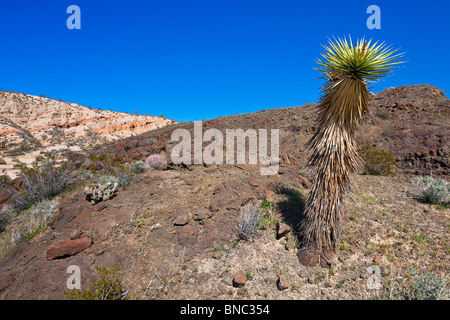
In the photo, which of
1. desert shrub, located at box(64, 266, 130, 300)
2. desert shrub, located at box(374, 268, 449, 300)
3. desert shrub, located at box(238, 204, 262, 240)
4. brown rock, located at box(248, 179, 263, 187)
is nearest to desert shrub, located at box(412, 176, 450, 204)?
desert shrub, located at box(374, 268, 449, 300)

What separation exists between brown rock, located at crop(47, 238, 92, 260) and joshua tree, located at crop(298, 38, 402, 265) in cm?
449

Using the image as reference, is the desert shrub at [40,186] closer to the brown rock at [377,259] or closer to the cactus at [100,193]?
the cactus at [100,193]

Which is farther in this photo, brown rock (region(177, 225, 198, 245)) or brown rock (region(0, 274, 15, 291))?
brown rock (region(177, 225, 198, 245))

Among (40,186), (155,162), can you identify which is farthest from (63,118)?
(155,162)

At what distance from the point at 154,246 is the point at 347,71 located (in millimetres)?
5088

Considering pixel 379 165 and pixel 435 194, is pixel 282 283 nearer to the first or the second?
pixel 435 194

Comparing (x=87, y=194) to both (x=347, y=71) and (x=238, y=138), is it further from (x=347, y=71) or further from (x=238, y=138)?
(x=238, y=138)

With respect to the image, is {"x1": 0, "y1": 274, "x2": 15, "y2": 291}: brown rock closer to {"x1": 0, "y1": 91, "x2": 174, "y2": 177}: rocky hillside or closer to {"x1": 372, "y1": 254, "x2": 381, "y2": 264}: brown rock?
{"x1": 372, "y1": 254, "x2": 381, "y2": 264}: brown rock

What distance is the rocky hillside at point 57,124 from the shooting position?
88.4ft

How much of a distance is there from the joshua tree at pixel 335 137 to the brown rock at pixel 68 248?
449 centimetres

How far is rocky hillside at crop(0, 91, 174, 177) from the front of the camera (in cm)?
2694

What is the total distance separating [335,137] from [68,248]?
221 inches
